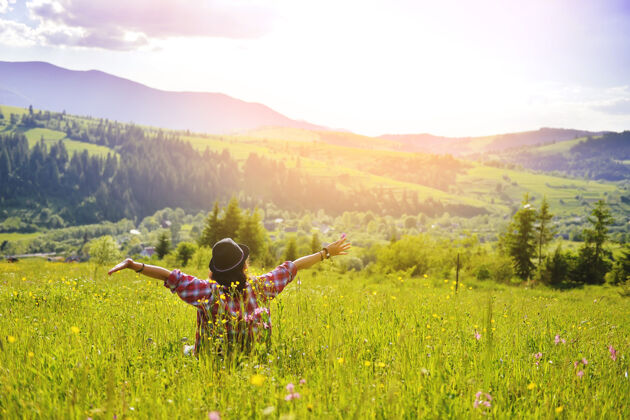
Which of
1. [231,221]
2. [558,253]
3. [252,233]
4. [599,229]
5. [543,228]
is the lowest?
[252,233]

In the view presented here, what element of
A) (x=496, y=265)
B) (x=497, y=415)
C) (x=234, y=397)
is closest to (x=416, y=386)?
(x=497, y=415)

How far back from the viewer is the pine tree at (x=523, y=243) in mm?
39219

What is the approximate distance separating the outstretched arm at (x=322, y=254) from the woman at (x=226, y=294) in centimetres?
54

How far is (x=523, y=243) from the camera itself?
3934 cm

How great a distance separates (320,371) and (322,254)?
2133 mm

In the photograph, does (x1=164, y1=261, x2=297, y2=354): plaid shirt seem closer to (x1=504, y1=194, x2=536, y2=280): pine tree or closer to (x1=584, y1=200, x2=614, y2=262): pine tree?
(x1=504, y1=194, x2=536, y2=280): pine tree

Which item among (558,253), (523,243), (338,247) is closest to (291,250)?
(523,243)

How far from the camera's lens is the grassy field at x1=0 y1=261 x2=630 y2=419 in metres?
2.62

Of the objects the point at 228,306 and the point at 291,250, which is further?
the point at 291,250

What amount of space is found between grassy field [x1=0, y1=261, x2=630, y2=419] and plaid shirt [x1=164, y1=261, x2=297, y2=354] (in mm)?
289

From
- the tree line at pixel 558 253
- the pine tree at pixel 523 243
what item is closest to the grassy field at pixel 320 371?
the tree line at pixel 558 253

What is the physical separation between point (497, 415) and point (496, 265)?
30358 millimetres

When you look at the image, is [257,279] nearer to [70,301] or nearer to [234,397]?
[234,397]

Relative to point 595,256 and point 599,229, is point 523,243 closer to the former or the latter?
point 595,256
